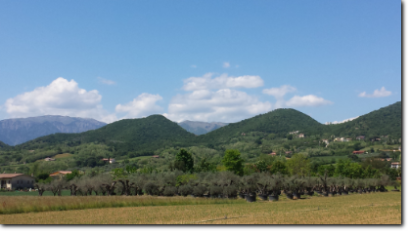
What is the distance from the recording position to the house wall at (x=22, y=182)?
3666 inches

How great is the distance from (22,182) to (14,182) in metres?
3.29

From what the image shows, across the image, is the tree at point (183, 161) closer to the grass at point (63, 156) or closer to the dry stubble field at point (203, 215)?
the dry stubble field at point (203, 215)

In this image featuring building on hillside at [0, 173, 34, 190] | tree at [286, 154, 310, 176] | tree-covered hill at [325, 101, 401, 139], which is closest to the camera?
building on hillside at [0, 173, 34, 190]

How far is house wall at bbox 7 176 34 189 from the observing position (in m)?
93.1

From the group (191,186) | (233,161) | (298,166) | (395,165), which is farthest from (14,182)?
(395,165)

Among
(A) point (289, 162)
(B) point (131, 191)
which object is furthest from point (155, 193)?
(A) point (289, 162)

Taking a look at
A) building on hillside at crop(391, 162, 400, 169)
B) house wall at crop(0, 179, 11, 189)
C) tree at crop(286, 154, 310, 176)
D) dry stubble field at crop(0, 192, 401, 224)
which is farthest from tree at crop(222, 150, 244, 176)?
building on hillside at crop(391, 162, 400, 169)

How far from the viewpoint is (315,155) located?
542 ft

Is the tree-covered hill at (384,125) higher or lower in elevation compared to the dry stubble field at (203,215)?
higher

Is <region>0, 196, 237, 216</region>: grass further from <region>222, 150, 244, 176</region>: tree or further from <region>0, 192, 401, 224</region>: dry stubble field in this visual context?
<region>222, 150, 244, 176</region>: tree

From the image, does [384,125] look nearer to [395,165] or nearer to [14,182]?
[395,165]

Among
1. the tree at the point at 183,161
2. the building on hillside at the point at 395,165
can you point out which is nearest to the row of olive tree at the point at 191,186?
the tree at the point at 183,161

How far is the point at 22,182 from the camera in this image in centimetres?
9681
